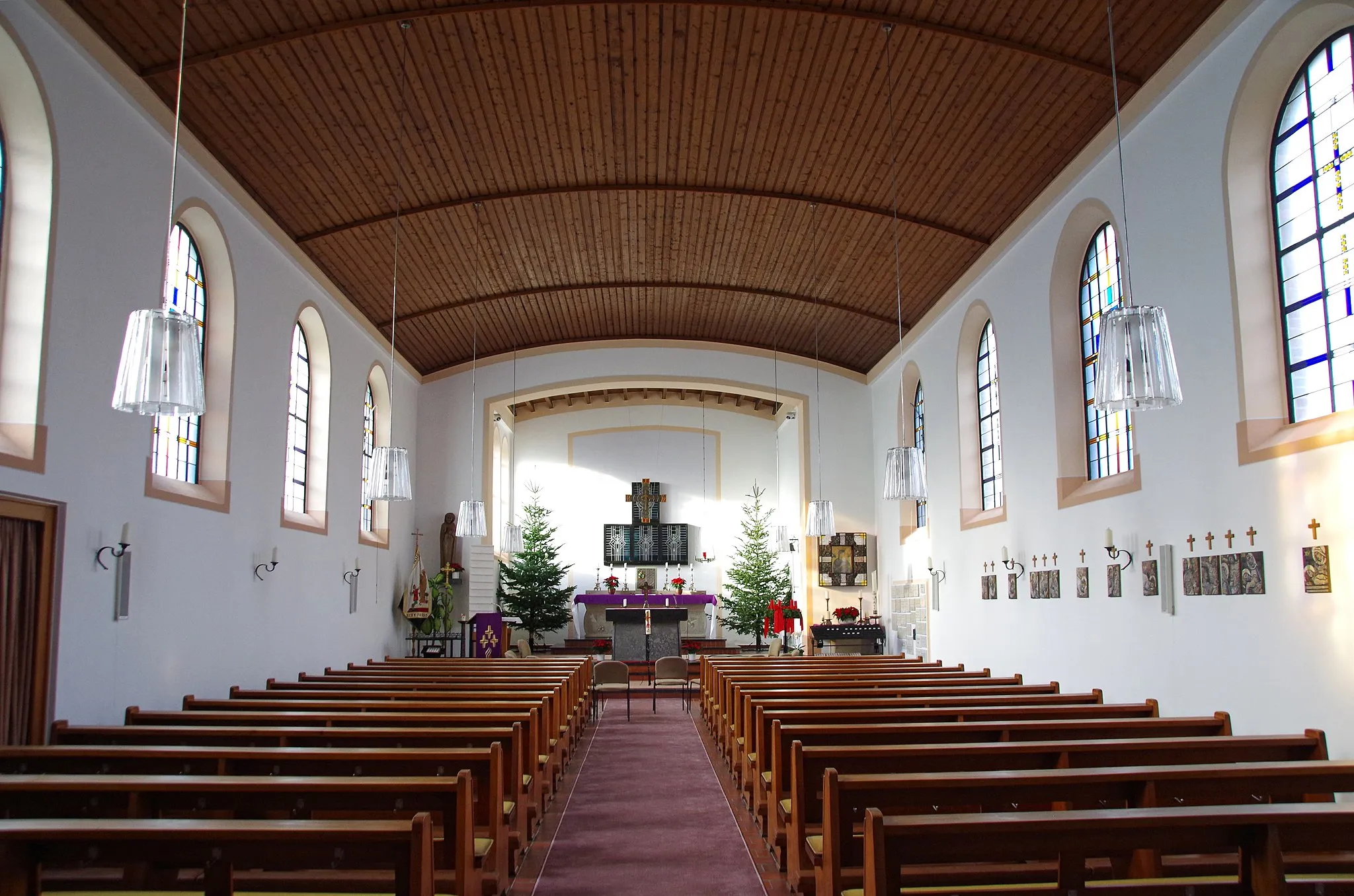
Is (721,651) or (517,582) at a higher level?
(517,582)

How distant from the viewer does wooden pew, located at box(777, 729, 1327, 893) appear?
4.28 meters

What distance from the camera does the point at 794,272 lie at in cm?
1293

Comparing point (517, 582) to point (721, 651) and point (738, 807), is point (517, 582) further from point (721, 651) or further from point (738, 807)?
point (738, 807)

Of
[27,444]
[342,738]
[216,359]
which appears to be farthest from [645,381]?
[342,738]

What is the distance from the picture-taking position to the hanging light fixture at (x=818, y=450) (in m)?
12.1

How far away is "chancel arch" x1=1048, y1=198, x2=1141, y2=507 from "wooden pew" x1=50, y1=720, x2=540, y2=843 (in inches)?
224

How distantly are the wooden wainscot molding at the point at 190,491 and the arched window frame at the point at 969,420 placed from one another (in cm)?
788

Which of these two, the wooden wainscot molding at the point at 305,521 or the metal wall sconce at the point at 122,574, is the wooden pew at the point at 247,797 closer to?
the metal wall sconce at the point at 122,574

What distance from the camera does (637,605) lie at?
1772 cm

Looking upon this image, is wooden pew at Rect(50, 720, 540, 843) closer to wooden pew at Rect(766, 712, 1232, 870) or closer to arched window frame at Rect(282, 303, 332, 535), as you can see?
wooden pew at Rect(766, 712, 1232, 870)

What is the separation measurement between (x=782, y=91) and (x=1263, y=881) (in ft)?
22.8

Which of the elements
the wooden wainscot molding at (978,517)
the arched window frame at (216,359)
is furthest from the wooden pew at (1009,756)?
the wooden wainscot molding at (978,517)

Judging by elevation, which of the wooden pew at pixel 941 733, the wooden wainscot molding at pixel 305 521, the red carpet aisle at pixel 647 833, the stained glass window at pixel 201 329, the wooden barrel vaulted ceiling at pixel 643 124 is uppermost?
the wooden barrel vaulted ceiling at pixel 643 124

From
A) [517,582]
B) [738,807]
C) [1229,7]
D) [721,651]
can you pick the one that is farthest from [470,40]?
[721,651]
